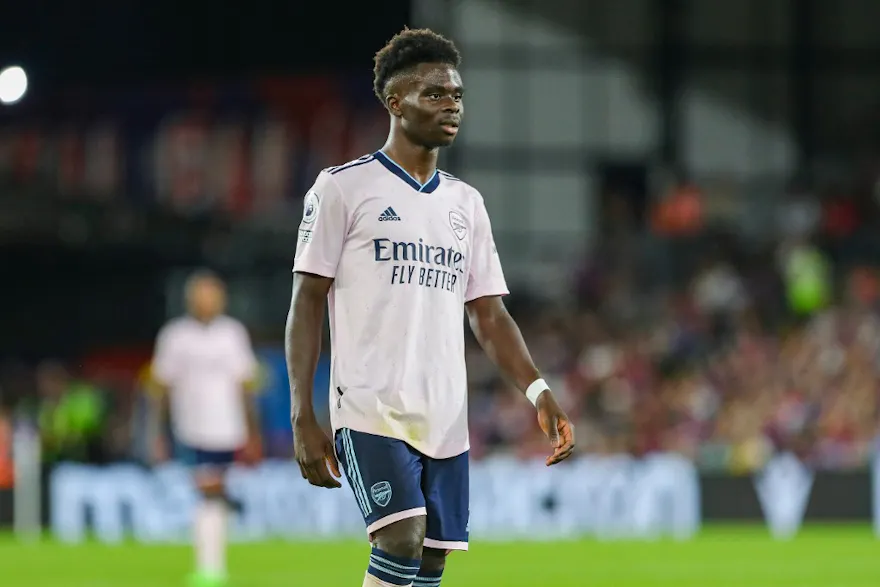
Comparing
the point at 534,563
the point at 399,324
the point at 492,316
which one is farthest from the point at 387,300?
the point at 534,563

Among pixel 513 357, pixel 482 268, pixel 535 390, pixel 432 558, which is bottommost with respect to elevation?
pixel 432 558

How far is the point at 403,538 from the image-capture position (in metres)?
5.39

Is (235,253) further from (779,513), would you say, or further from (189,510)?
(779,513)

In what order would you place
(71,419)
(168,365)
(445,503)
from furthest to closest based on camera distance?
1. (71,419)
2. (168,365)
3. (445,503)

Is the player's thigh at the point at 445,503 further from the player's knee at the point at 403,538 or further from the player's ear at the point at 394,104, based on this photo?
the player's ear at the point at 394,104

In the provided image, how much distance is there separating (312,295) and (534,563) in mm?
8352

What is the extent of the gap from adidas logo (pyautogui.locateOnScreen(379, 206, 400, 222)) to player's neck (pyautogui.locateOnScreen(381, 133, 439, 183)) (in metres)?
0.18

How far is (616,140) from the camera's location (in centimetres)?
3117

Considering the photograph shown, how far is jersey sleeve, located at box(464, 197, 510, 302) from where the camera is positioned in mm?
5914

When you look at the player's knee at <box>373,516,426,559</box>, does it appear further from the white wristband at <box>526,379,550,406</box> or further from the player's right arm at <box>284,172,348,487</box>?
the white wristband at <box>526,379,550,406</box>

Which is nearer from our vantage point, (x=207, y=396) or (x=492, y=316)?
(x=492, y=316)

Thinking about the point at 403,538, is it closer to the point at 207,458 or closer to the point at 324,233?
the point at 324,233

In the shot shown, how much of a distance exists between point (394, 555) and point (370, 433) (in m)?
0.41

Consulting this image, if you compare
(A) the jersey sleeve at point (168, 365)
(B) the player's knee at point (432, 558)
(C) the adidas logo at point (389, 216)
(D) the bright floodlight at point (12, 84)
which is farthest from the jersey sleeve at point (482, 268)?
(A) the jersey sleeve at point (168, 365)
